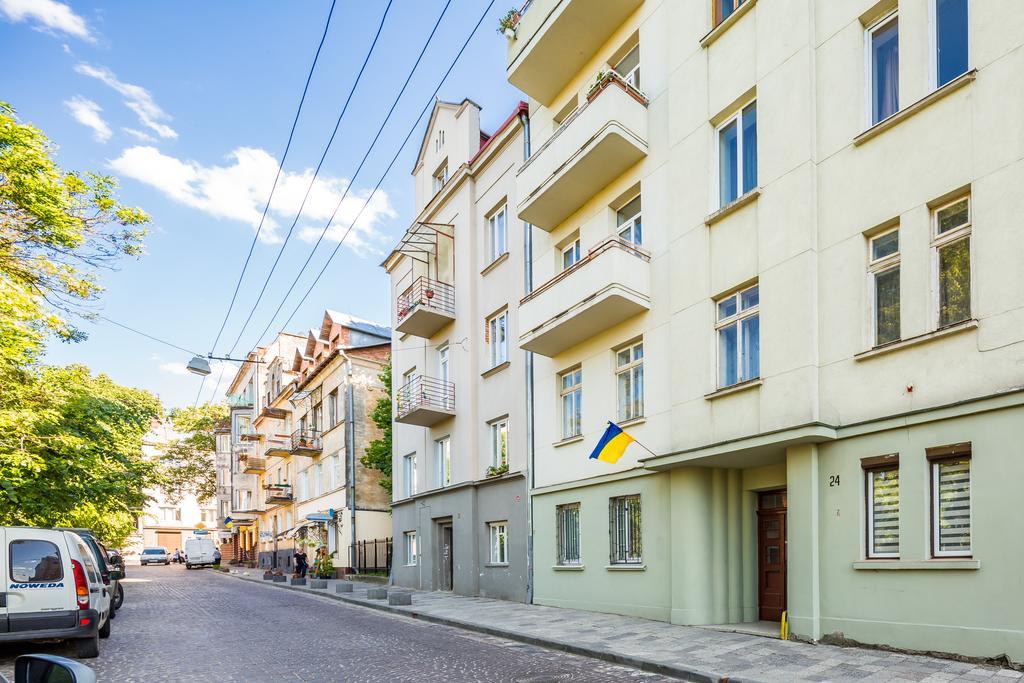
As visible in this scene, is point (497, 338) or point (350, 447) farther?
point (350, 447)

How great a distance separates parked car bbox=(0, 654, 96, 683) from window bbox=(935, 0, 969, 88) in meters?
10.7

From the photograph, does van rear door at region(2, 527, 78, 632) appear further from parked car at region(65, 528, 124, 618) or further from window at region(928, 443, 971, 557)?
window at region(928, 443, 971, 557)

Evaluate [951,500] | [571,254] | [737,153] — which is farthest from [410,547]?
[951,500]

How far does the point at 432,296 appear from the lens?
22.8 metres

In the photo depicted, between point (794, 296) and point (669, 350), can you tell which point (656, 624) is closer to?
point (669, 350)

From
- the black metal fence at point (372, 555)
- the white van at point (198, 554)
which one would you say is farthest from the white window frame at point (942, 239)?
the white van at point (198, 554)

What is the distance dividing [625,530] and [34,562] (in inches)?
383

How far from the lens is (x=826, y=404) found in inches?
431

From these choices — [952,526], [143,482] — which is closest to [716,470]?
[952,526]

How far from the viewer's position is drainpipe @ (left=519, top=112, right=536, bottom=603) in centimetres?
1820

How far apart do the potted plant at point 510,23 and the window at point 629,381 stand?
7.99 meters

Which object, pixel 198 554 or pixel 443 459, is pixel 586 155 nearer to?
pixel 443 459

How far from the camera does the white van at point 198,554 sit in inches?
2156

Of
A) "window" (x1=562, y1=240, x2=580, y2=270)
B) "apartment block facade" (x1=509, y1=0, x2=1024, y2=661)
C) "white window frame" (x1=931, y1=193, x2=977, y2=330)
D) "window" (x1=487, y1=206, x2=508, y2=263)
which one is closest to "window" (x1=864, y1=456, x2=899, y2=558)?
"apartment block facade" (x1=509, y1=0, x2=1024, y2=661)
